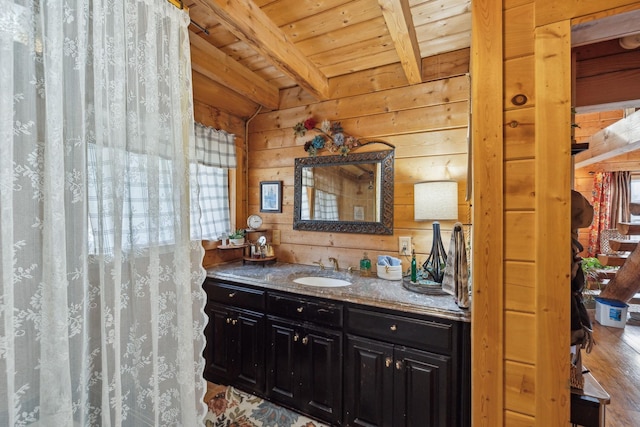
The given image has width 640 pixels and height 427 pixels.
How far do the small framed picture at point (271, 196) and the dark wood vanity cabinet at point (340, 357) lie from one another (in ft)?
2.76

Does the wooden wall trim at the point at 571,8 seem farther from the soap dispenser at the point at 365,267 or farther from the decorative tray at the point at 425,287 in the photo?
the soap dispenser at the point at 365,267

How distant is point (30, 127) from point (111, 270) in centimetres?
47

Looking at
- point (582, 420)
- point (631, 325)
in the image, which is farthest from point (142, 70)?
point (631, 325)

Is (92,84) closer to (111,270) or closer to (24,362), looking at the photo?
(111,270)

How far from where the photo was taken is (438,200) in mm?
1853

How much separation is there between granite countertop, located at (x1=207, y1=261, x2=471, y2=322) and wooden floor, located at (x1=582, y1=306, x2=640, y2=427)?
162cm

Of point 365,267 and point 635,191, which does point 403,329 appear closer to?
point 365,267

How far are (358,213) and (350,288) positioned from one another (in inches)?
27.2

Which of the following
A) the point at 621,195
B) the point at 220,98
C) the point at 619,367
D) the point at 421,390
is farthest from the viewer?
the point at 621,195

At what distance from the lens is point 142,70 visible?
107 centimetres

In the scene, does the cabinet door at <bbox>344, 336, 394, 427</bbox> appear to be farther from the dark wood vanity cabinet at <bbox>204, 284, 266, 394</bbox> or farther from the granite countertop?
the dark wood vanity cabinet at <bbox>204, 284, 266, 394</bbox>

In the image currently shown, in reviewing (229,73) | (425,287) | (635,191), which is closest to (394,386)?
(425,287)

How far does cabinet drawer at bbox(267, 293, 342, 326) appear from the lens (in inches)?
67.6

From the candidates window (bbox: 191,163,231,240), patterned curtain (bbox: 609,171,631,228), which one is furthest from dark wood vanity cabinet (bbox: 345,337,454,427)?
patterned curtain (bbox: 609,171,631,228)
